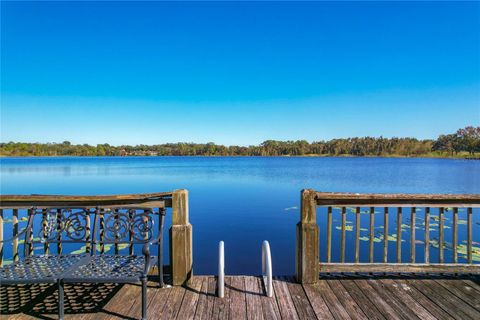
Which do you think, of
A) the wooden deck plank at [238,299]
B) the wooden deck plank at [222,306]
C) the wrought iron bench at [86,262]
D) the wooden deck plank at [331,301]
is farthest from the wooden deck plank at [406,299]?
the wrought iron bench at [86,262]

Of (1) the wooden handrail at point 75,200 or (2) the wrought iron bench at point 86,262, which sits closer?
(2) the wrought iron bench at point 86,262

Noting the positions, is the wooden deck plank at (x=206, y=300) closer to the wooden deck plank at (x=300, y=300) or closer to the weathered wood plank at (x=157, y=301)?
the weathered wood plank at (x=157, y=301)

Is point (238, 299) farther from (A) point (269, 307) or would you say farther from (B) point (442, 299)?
(B) point (442, 299)

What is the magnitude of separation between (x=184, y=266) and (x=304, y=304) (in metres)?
1.38

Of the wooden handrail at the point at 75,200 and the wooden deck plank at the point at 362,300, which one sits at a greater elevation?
the wooden handrail at the point at 75,200

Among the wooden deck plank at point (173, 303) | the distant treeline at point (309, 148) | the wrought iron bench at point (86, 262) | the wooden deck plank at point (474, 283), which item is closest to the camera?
the wrought iron bench at point (86, 262)

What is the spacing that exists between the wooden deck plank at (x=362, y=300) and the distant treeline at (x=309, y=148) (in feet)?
403

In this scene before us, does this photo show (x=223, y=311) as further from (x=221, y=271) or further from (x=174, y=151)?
(x=174, y=151)

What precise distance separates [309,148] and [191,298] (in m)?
130

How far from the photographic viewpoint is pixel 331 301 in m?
2.93

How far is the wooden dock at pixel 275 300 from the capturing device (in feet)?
8.83

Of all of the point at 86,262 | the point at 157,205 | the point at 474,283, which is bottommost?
the point at 474,283

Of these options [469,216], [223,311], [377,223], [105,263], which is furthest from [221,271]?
[377,223]

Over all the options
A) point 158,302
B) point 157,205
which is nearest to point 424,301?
point 158,302
